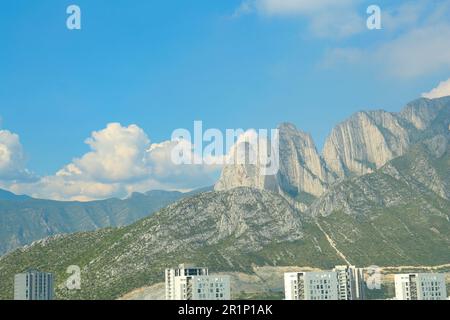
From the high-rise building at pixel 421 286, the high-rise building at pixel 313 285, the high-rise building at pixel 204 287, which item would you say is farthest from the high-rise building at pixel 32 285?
the high-rise building at pixel 421 286

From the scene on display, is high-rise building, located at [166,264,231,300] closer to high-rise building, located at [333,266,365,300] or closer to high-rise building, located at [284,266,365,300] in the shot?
high-rise building, located at [284,266,365,300]

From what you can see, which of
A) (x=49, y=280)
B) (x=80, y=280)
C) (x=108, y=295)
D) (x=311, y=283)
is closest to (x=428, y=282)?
(x=311, y=283)

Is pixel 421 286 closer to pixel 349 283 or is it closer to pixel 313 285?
pixel 313 285

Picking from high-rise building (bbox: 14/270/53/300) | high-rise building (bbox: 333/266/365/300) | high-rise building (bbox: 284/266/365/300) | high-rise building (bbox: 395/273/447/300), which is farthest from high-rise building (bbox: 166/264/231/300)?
high-rise building (bbox: 14/270/53/300)
